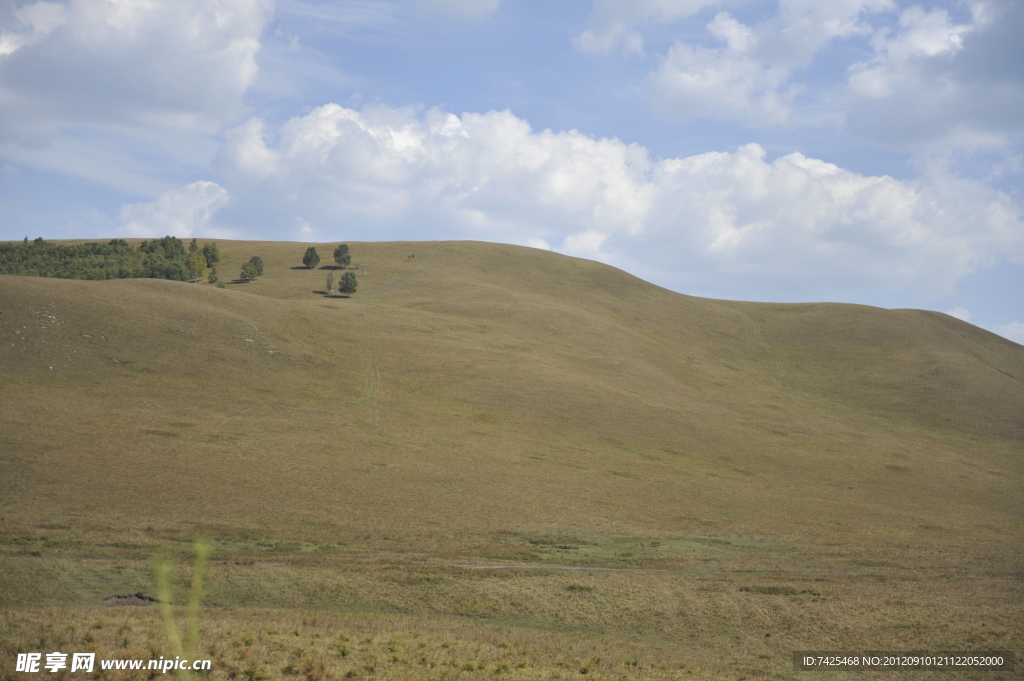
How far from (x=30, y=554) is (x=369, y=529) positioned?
14.1 m

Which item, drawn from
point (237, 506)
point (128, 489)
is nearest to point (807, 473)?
point (237, 506)

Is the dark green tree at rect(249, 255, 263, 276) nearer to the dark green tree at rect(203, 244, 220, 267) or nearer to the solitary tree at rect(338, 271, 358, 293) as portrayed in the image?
the dark green tree at rect(203, 244, 220, 267)

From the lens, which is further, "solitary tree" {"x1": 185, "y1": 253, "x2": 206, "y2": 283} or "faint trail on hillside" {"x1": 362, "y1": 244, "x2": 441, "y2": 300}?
"solitary tree" {"x1": 185, "y1": 253, "x2": 206, "y2": 283}

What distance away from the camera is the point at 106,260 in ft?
356

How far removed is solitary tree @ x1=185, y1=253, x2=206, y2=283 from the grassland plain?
9.18 m

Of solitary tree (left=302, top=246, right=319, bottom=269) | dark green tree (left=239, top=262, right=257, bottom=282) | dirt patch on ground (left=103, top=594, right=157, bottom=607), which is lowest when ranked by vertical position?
dirt patch on ground (left=103, top=594, right=157, bottom=607)

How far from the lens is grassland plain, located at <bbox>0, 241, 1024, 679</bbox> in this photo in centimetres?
2092

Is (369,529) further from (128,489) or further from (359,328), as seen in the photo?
(359,328)
